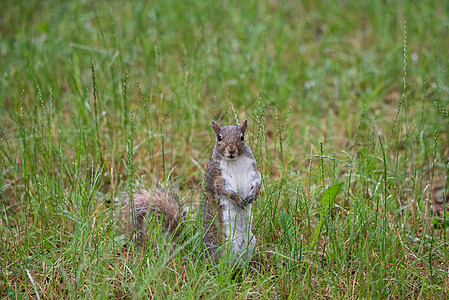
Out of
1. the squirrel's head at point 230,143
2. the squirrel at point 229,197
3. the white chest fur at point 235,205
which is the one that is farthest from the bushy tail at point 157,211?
the squirrel's head at point 230,143

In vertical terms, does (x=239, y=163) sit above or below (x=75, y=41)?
below

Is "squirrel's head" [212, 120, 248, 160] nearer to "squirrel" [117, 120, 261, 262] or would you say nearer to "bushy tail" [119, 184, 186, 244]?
"squirrel" [117, 120, 261, 262]

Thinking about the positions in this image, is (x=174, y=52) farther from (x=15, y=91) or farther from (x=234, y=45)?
(x=15, y=91)

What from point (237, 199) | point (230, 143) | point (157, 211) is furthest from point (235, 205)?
point (157, 211)

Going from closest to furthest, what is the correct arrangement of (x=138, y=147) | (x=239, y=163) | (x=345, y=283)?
(x=345, y=283) < (x=239, y=163) < (x=138, y=147)

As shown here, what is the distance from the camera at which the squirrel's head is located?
2.31 m

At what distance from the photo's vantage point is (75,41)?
4.41m

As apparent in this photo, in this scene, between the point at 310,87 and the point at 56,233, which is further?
the point at 310,87

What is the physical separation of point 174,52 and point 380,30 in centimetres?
194

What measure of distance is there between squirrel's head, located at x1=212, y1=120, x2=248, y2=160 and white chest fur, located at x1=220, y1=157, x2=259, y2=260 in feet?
0.20

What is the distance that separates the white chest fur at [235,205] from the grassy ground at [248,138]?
12cm

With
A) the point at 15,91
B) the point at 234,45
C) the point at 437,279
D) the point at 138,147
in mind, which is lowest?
the point at 437,279

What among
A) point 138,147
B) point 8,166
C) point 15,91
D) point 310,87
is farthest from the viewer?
point 310,87

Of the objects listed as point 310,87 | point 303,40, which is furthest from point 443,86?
point 303,40
